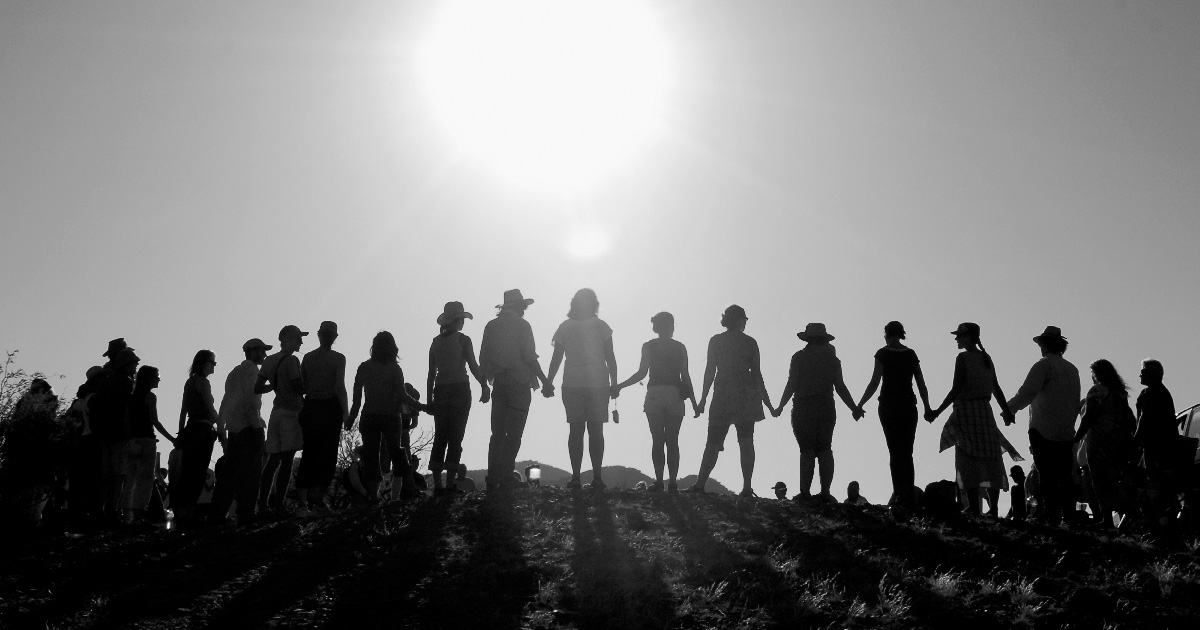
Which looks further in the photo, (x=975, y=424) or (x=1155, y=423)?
(x=975, y=424)

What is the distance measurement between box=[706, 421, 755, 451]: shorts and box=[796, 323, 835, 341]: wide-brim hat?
4.01 feet

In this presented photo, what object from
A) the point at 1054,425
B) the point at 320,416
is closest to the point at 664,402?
the point at 320,416

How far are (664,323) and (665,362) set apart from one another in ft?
1.62

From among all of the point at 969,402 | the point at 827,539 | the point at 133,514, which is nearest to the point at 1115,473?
the point at 969,402

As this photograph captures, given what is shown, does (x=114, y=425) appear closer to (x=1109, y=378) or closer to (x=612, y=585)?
(x=612, y=585)

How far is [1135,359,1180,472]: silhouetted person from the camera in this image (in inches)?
475

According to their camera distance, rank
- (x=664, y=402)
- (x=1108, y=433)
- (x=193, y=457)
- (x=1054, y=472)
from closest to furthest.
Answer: (x=1108, y=433) → (x=1054, y=472) → (x=193, y=457) → (x=664, y=402)

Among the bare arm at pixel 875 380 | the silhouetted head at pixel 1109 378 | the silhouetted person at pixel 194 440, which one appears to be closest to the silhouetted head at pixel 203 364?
the silhouetted person at pixel 194 440

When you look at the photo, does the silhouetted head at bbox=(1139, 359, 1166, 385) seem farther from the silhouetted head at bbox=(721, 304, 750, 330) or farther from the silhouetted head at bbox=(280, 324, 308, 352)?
the silhouetted head at bbox=(280, 324, 308, 352)

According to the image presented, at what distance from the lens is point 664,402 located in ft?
45.4

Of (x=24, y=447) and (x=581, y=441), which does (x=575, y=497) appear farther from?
(x=24, y=447)

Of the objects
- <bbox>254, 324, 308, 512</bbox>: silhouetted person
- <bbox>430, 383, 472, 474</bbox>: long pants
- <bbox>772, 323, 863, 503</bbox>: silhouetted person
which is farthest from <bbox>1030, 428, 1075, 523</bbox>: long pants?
<bbox>254, 324, 308, 512</bbox>: silhouetted person

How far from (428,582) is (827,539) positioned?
3.70 metres

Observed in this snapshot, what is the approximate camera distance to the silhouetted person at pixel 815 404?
13.5 meters
